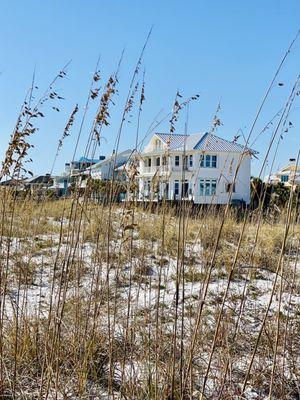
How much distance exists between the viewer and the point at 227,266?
12.9ft

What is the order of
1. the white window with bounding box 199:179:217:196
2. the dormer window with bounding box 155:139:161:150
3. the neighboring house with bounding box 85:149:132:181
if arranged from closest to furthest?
the neighboring house with bounding box 85:149:132:181, the white window with bounding box 199:179:217:196, the dormer window with bounding box 155:139:161:150

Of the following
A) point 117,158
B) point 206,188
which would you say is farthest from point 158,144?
point 117,158

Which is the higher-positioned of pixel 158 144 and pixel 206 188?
pixel 158 144

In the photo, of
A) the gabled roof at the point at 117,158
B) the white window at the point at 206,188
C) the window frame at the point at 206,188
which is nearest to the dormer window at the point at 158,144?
the white window at the point at 206,188

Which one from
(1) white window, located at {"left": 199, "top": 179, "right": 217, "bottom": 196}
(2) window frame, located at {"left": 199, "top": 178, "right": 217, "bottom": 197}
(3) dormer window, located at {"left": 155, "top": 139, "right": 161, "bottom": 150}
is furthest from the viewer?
(3) dormer window, located at {"left": 155, "top": 139, "right": 161, "bottom": 150}

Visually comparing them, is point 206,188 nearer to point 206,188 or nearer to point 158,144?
point 206,188

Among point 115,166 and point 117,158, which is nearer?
point 115,166

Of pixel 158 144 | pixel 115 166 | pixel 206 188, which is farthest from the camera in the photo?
pixel 158 144

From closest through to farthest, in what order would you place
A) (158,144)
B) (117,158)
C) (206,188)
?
(117,158), (206,188), (158,144)

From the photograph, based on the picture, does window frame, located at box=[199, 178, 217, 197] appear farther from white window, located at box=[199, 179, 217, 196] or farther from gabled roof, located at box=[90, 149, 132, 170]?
gabled roof, located at box=[90, 149, 132, 170]

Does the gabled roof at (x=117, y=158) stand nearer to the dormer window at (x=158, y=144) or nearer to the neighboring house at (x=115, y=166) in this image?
the neighboring house at (x=115, y=166)

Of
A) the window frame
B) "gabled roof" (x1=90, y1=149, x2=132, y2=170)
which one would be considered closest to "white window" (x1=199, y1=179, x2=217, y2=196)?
the window frame

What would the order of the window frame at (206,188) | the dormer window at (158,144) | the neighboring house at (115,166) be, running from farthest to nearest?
the dormer window at (158,144), the window frame at (206,188), the neighboring house at (115,166)

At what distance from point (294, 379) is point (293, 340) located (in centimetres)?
45
